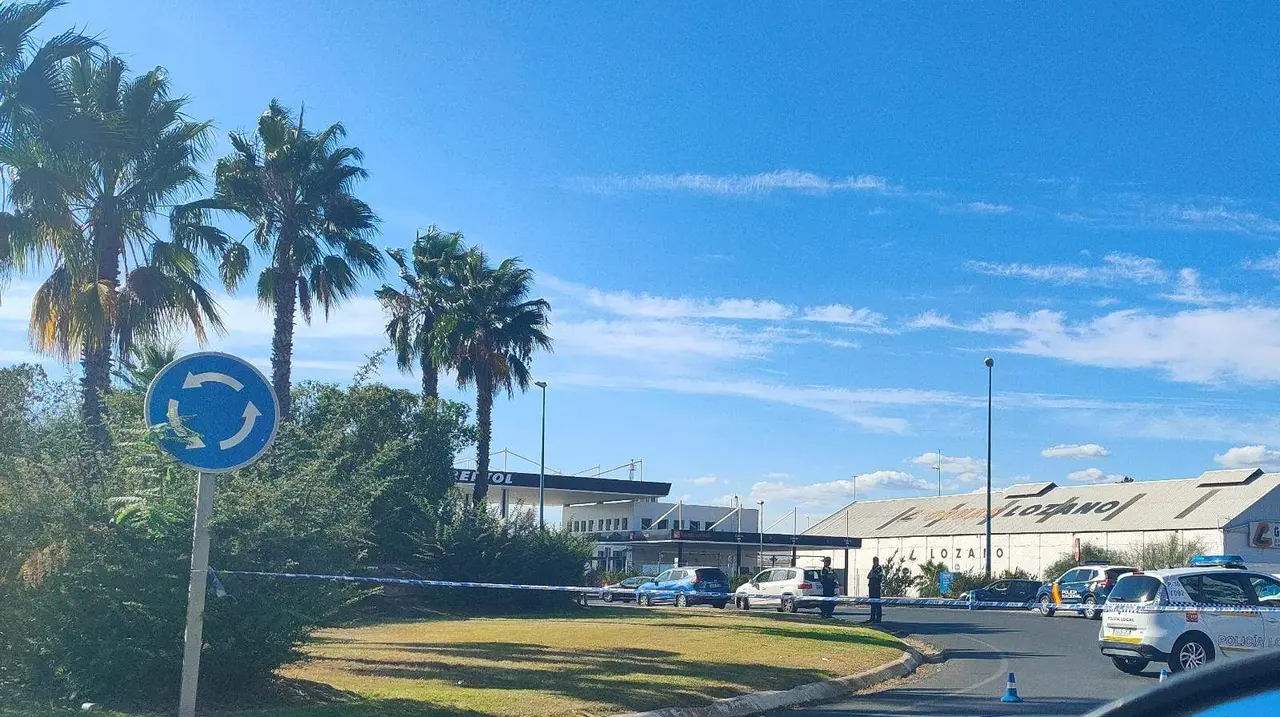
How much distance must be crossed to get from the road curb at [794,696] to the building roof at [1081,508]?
41.3 meters

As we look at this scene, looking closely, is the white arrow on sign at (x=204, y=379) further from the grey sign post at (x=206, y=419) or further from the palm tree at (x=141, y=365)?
the palm tree at (x=141, y=365)

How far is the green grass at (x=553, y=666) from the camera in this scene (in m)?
11.3

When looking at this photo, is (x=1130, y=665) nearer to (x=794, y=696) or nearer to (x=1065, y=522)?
(x=794, y=696)

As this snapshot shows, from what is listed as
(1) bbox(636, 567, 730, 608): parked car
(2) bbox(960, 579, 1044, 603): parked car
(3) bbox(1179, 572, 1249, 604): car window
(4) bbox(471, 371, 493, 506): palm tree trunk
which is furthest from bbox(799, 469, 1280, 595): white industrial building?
(3) bbox(1179, 572, 1249, 604): car window

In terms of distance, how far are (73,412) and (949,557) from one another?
5813 cm

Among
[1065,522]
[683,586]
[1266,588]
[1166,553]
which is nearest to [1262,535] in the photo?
[1166,553]

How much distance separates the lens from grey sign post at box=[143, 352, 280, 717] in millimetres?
7789

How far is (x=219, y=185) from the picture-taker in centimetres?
2939

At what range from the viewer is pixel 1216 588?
1672cm

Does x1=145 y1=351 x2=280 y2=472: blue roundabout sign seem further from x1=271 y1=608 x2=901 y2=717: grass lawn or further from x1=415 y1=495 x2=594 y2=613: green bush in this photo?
x1=415 y1=495 x2=594 y2=613: green bush

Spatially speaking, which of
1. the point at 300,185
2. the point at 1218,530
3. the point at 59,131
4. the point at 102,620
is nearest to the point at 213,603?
the point at 102,620

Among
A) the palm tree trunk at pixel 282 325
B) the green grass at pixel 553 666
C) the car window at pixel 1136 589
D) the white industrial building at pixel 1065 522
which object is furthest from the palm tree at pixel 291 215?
the white industrial building at pixel 1065 522

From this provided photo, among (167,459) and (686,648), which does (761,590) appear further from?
(167,459)

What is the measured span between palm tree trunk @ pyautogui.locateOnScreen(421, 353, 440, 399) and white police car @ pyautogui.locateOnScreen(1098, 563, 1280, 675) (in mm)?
28255
